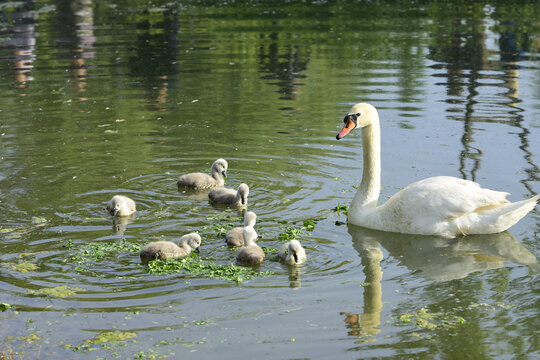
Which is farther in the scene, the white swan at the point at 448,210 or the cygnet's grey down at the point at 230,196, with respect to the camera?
the cygnet's grey down at the point at 230,196

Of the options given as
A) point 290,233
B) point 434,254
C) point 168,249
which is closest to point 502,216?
point 434,254

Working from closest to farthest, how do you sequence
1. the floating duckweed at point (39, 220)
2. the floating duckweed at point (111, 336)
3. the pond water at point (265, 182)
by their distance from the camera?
the floating duckweed at point (111, 336) < the pond water at point (265, 182) < the floating duckweed at point (39, 220)

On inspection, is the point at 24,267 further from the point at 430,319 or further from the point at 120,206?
the point at 430,319

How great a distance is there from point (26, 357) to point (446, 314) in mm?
3597

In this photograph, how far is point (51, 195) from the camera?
38.1 ft

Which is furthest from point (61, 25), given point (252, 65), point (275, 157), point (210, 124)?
point (275, 157)

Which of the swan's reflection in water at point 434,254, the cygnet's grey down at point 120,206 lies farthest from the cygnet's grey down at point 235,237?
the cygnet's grey down at point 120,206

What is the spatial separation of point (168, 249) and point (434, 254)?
289cm

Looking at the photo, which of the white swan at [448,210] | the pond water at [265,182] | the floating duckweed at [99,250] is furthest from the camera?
the white swan at [448,210]

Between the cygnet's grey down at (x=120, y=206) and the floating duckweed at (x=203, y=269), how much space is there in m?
1.73

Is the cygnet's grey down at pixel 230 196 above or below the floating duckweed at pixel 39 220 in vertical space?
above

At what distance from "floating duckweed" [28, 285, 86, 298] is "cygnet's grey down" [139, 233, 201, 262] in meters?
0.93

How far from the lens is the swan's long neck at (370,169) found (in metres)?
10.6

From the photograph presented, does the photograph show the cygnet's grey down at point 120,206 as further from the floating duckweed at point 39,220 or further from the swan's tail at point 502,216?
the swan's tail at point 502,216
